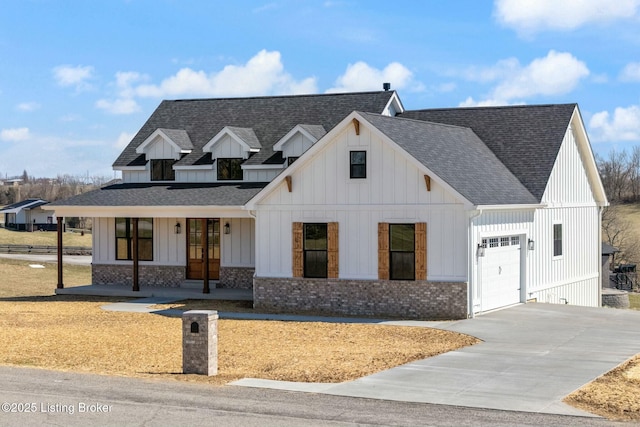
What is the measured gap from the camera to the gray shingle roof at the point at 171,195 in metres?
30.6

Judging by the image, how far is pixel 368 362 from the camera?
1778 cm

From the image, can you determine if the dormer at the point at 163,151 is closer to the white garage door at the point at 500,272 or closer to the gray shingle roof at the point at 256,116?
the gray shingle roof at the point at 256,116

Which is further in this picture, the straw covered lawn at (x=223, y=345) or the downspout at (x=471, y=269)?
the downspout at (x=471, y=269)

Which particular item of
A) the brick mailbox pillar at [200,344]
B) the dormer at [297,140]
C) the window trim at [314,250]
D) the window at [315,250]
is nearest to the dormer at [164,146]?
the dormer at [297,140]

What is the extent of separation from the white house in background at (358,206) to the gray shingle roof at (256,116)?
0.25ft

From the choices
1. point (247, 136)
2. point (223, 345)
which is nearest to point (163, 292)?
point (247, 136)

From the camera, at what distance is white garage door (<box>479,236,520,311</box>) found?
25.4 metres

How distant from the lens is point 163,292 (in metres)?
30.8

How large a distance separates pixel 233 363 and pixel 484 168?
13142 millimetres

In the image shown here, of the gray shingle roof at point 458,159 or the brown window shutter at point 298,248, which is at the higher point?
the gray shingle roof at point 458,159

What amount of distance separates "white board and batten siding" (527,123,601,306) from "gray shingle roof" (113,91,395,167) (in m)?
6.83

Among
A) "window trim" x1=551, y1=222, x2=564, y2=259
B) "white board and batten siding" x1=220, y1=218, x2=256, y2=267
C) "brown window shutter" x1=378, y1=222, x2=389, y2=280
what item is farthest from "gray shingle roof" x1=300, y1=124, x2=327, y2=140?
"window trim" x1=551, y1=222, x2=564, y2=259

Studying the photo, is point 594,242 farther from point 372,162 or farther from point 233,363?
point 233,363

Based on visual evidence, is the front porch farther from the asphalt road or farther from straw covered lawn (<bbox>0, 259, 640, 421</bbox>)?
the asphalt road
